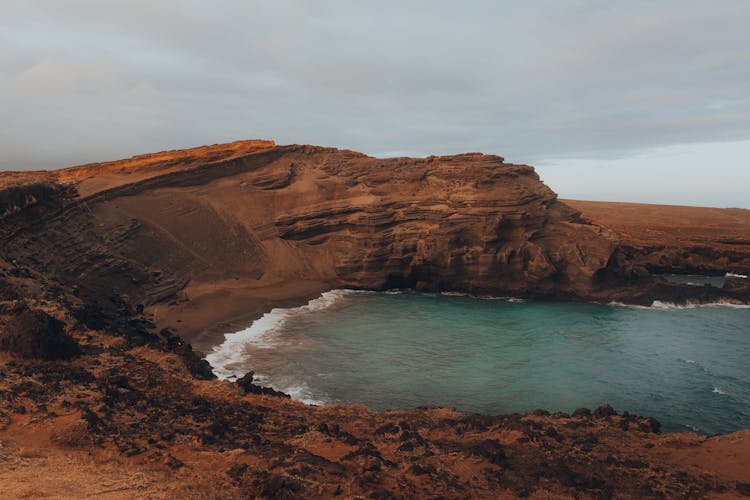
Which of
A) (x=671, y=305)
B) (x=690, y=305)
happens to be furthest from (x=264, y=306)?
(x=690, y=305)

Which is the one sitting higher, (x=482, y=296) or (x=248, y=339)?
(x=482, y=296)

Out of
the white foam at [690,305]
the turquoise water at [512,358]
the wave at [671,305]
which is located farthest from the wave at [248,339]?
the white foam at [690,305]

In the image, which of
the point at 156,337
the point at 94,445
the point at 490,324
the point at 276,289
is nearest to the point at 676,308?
the point at 490,324

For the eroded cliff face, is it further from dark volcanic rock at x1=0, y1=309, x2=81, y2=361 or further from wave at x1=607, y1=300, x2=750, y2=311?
dark volcanic rock at x1=0, y1=309, x2=81, y2=361

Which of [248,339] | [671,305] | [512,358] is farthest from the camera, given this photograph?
[671,305]

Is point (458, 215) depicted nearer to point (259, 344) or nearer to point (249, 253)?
point (249, 253)

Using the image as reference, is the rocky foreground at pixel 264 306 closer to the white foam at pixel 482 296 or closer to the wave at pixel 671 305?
the wave at pixel 671 305

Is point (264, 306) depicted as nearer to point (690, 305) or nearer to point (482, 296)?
point (482, 296)

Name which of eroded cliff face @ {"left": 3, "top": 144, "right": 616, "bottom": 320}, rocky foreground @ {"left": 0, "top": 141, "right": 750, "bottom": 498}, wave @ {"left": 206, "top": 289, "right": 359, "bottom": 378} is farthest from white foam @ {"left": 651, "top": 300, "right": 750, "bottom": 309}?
wave @ {"left": 206, "top": 289, "right": 359, "bottom": 378}
